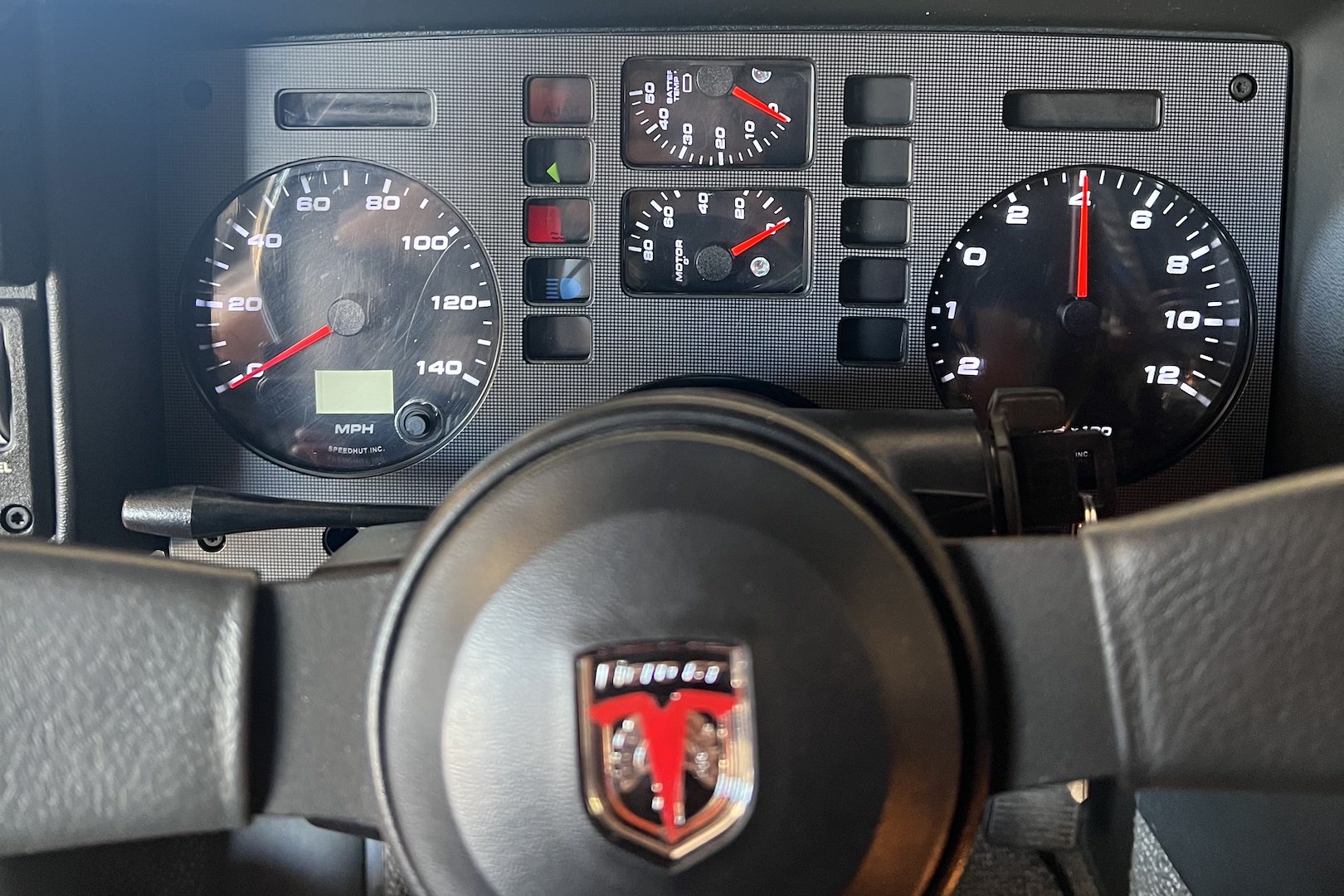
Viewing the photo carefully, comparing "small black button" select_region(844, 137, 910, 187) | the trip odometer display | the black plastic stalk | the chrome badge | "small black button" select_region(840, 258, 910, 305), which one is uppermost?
the trip odometer display

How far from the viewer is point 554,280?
1.76m

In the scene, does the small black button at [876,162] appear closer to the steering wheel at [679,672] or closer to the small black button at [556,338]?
the small black button at [556,338]

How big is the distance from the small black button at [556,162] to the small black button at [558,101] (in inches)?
1.2

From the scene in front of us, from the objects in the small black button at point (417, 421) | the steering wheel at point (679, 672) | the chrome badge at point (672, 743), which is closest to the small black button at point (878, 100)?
the small black button at point (417, 421)

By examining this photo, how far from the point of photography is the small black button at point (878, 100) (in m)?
1.73

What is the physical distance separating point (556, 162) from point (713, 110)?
0.81 ft

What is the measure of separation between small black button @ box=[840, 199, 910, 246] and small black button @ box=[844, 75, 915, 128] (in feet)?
0.38

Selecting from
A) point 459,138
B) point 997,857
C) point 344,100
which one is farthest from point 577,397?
point 997,857

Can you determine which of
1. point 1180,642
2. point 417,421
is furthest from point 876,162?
point 1180,642

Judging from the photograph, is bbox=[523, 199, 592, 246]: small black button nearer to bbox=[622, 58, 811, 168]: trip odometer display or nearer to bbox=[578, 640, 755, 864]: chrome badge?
bbox=[622, 58, 811, 168]: trip odometer display

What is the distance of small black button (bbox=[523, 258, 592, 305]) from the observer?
5.78 feet

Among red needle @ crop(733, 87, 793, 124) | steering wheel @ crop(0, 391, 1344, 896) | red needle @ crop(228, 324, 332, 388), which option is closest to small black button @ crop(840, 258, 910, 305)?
red needle @ crop(733, 87, 793, 124)

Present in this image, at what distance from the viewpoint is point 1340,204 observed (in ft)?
5.27

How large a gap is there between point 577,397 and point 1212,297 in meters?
0.97
